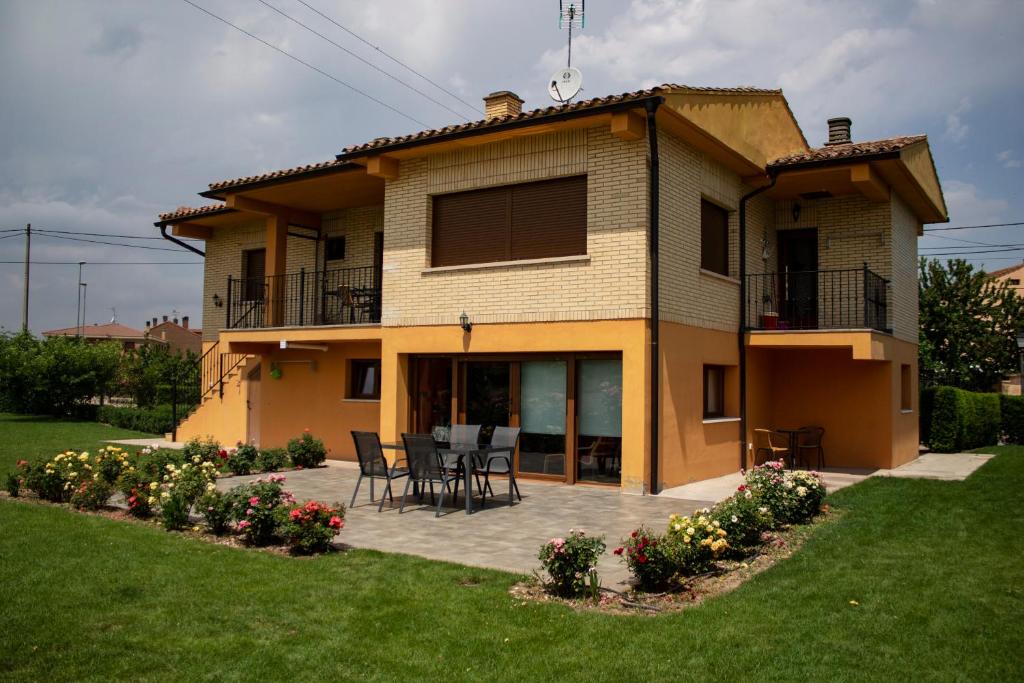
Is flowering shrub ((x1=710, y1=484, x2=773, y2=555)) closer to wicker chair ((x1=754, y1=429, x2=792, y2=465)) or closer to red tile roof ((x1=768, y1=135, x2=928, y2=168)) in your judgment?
wicker chair ((x1=754, y1=429, x2=792, y2=465))

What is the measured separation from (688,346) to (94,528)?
8.27 meters

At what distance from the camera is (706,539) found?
6.46 m

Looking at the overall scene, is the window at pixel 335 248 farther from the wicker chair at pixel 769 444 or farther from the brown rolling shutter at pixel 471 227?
the wicker chair at pixel 769 444

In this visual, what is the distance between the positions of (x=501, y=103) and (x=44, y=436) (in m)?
15.8

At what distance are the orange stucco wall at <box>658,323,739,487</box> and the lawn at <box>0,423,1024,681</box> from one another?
13.7 ft

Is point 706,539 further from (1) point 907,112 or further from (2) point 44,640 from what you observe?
(1) point 907,112

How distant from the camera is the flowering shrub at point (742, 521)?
23.4ft

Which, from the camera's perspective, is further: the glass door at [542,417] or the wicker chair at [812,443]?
the wicker chair at [812,443]

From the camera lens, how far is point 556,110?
11.3 meters

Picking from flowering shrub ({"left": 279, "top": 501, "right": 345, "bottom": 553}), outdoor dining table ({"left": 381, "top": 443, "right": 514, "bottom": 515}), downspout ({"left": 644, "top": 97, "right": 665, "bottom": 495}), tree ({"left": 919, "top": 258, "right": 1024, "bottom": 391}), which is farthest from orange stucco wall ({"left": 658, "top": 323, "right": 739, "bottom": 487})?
tree ({"left": 919, "top": 258, "right": 1024, "bottom": 391})

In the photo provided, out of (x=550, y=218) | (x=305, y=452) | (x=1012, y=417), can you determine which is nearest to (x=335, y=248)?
(x=305, y=452)

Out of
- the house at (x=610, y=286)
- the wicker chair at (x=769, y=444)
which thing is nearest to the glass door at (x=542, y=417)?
the house at (x=610, y=286)

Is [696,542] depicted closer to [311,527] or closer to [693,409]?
[311,527]

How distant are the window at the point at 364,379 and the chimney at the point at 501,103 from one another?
211 inches
